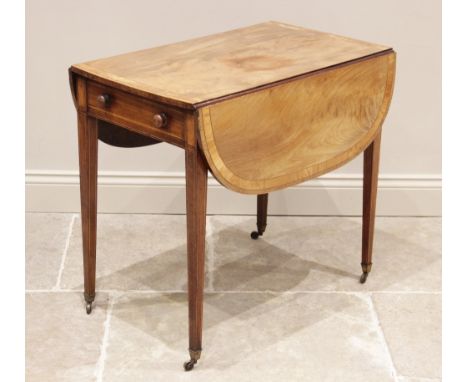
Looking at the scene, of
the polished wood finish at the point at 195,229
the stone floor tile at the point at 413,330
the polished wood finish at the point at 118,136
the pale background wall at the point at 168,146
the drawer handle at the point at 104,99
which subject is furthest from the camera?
the pale background wall at the point at 168,146

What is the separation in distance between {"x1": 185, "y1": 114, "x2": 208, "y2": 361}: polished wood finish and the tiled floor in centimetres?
14

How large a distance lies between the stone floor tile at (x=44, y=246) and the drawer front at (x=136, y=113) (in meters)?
0.75

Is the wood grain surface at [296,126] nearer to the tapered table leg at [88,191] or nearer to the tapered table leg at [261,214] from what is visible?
the tapered table leg at [88,191]

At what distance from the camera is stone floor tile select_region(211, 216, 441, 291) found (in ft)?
10.7

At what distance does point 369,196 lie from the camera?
3145 mm

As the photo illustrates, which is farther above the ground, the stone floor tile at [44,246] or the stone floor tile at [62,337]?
the stone floor tile at [44,246]

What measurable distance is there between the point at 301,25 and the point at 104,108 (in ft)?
3.45

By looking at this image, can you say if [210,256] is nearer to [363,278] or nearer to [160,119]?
[363,278]

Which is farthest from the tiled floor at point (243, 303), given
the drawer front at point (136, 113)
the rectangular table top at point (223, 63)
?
the rectangular table top at point (223, 63)

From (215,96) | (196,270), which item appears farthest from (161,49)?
(196,270)

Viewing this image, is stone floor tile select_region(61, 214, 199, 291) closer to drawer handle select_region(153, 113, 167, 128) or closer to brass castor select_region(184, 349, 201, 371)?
brass castor select_region(184, 349, 201, 371)

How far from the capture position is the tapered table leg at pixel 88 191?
2.82 meters

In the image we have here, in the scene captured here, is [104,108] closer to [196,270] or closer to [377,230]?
[196,270]

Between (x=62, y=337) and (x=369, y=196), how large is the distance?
1.05m
